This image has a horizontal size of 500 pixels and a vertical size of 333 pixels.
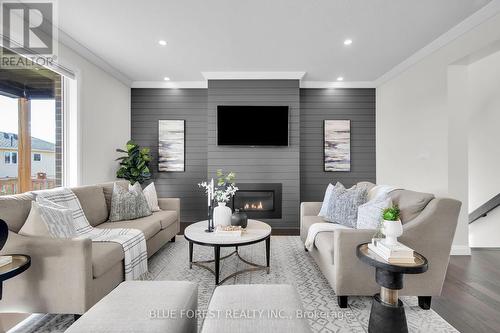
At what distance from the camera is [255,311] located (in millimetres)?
1154

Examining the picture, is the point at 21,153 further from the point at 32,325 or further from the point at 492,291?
the point at 492,291

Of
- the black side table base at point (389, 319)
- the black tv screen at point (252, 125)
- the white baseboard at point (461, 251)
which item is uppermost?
the black tv screen at point (252, 125)

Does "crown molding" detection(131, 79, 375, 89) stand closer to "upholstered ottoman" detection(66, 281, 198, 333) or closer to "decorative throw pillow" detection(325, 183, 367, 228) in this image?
"decorative throw pillow" detection(325, 183, 367, 228)

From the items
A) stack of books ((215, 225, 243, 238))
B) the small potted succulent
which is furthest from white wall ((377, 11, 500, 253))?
stack of books ((215, 225, 243, 238))

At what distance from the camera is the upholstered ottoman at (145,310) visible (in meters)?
1.04

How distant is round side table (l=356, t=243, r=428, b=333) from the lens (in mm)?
1510

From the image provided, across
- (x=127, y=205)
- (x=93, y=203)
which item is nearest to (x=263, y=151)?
(x=127, y=205)

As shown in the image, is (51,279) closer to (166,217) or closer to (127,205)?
(127,205)

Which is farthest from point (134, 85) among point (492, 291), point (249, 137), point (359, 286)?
point (492, 291)

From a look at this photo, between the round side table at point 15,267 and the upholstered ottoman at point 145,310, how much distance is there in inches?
25.2

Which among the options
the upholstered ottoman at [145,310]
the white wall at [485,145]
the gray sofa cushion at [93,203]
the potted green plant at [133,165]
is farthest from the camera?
the potted green plant at [133,165]

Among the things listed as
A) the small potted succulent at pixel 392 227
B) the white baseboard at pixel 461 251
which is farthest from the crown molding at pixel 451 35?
the white baseboard at pixel 461 251

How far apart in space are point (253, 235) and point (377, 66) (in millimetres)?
3508

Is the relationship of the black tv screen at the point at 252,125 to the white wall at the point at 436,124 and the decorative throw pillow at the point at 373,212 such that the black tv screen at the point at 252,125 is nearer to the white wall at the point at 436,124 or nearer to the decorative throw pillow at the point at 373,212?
the white wall at the point at 436,124
